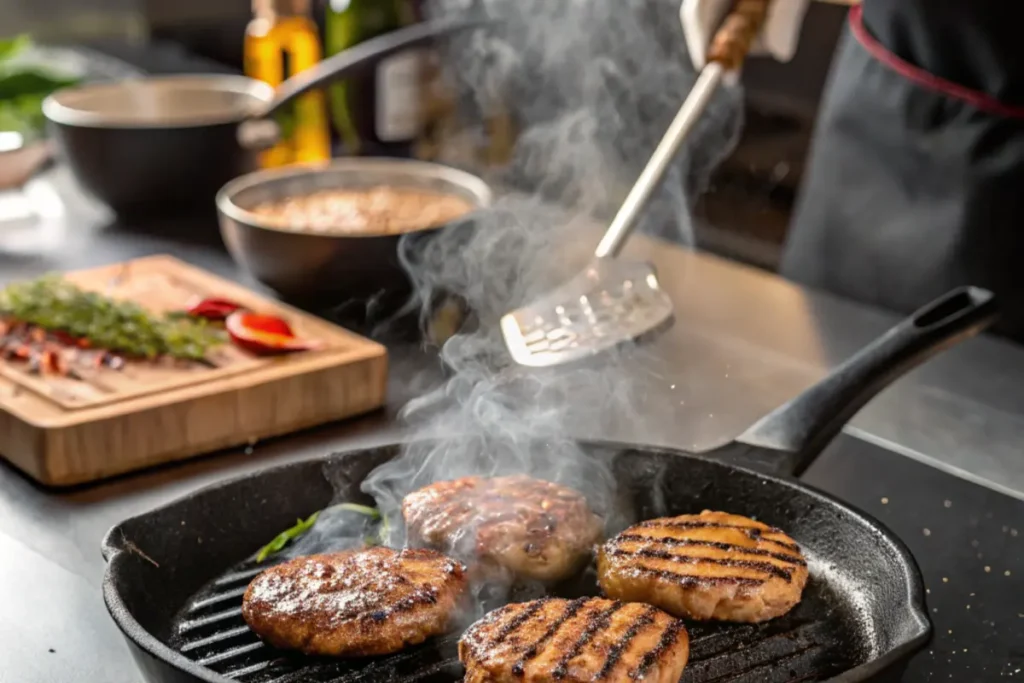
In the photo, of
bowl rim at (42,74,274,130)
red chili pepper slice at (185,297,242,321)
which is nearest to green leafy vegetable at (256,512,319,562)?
red chili pepper slice at (185,297,242,321)

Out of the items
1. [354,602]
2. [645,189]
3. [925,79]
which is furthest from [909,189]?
[354,602]

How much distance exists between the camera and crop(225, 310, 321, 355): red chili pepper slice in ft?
6.75

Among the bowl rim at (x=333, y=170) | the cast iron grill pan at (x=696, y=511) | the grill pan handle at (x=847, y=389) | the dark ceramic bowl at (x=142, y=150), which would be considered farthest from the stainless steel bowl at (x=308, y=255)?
the grill pan handle at (x=847, y=389)

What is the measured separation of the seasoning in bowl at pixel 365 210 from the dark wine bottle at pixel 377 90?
100 cm

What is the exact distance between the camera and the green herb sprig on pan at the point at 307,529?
154cm

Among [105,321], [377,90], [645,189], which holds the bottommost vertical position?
[105,321]

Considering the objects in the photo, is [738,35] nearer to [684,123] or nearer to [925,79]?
[684,123]

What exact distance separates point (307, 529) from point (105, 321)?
2.32 feet

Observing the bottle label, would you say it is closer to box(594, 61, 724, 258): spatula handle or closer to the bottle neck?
the bottle neck

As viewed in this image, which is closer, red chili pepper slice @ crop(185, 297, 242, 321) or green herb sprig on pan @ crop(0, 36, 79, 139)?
red chili pepper slice @ crop(185, 297, 242, 321)

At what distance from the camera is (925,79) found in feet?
9.00

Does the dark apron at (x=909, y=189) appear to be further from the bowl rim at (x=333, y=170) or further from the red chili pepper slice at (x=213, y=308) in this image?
the red chili pepper slice at (x=213, y=308)

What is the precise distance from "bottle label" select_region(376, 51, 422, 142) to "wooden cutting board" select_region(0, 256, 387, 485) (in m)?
1.56

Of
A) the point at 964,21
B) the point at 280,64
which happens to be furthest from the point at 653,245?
the point at 280,64
